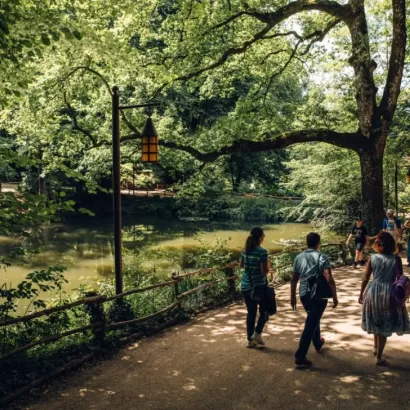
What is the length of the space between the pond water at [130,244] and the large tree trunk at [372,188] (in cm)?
510

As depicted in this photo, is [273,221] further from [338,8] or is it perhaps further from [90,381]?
[90,381]

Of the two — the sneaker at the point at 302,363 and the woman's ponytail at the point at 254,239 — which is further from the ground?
the woman's ponytail at the point at 254,239

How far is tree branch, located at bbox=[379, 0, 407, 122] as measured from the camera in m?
14.7

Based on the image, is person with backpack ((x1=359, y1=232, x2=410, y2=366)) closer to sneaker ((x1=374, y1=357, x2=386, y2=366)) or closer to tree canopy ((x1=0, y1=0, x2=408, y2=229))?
sneaker ((x1=374, y1=357, x2=386, y2=366))

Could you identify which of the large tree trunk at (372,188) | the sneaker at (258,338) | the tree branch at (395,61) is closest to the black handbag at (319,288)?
the sneaker at (258,338)

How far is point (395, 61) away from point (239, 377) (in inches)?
523

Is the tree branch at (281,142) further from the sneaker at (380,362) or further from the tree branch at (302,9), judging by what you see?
the sneaker at (380,362)

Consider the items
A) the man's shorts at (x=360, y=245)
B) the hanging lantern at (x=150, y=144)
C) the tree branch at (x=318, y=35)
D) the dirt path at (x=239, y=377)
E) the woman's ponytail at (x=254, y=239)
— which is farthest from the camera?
the tree branch at (x=318, y=35)

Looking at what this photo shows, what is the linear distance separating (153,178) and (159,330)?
A: 28345mm

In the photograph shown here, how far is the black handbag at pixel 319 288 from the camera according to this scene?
19.4 feet

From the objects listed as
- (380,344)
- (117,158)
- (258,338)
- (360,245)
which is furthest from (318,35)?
(380,344)

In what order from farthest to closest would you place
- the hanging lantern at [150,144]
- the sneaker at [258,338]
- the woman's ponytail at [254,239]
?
the hanging lantern at [150,144] → the sneaker at [258,338] → the woman's ponytail at [254,239]

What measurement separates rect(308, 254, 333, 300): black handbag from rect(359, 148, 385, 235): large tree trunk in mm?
10925

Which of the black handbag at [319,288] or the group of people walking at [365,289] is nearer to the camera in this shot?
the group of people walking at [365,289]
